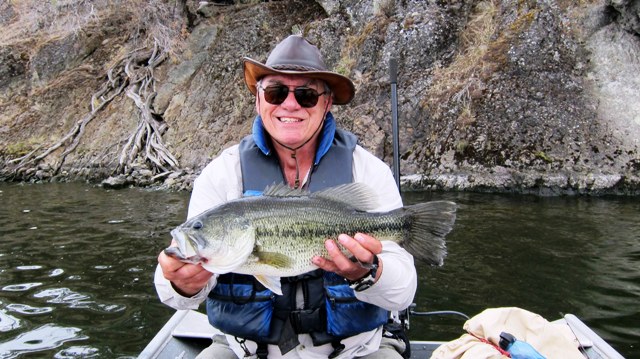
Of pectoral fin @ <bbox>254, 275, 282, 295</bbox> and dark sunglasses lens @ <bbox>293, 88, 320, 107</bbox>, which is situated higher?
dark sunglasses lens @ <bbox>293, 88, 320, 107</bbox>

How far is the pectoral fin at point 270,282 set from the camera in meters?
2.73

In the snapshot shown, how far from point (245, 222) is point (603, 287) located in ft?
21.5

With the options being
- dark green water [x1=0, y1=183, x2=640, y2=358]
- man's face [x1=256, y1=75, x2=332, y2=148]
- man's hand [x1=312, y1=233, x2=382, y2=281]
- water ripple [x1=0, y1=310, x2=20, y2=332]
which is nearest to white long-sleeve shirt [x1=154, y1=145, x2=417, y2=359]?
man's hand [x1=312, y1=233, x2=382, y2=281]

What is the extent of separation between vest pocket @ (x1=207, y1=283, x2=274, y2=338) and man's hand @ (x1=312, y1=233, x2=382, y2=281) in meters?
0.58

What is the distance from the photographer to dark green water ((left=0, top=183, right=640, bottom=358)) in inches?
248

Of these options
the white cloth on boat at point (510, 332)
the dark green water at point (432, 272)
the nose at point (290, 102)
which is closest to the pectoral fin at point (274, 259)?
the nose at point (290, 102)

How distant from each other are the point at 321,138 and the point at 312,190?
37cm

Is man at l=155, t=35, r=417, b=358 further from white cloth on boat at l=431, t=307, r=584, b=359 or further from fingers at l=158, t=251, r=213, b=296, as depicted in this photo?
white cloth on boat at l=431, t=307, r=584, b=359

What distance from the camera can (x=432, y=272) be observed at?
8.13 m

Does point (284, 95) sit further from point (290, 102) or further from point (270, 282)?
point (270, 282)

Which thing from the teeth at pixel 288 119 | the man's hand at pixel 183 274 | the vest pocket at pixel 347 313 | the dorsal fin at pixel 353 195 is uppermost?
the teeth at pixel 288 119

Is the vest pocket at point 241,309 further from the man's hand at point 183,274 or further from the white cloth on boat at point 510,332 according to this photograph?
the white cloth on boat at point 510,332

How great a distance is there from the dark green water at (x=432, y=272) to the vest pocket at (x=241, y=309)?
3.36 m

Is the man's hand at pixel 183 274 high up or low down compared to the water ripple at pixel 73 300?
up
